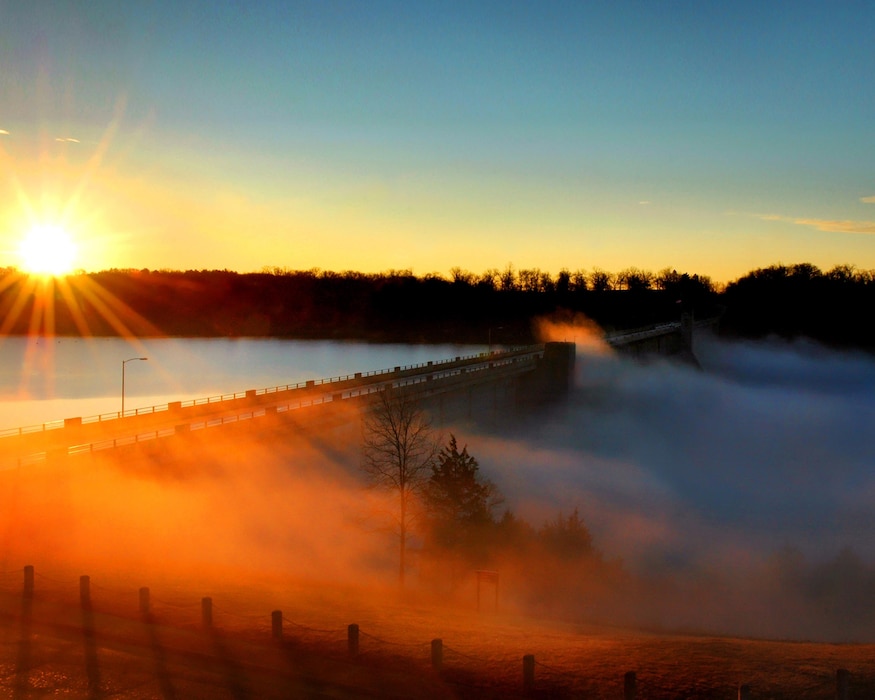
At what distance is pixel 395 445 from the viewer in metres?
39.7

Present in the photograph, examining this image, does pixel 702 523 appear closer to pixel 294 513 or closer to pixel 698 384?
pixel 294 513

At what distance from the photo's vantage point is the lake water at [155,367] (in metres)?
84.6

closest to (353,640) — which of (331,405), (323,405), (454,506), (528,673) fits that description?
(528,673)

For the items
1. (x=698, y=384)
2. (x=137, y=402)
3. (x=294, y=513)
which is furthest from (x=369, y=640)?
(x=698, y=384)

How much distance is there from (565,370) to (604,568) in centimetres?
4206

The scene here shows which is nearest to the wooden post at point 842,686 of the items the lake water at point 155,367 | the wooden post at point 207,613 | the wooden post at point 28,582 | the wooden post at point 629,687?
the wooden post at point 629,687

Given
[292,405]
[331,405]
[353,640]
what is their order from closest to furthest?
[353,640] < [331,405] < [292,405]

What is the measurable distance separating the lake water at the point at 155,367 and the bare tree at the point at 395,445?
34.7m

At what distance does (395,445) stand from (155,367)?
9229 centimetres

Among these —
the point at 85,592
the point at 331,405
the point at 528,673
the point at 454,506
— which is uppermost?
the point at 331,405

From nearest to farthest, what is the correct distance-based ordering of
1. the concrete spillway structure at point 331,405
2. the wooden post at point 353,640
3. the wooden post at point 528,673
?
the wooden post at point 528,673
the wooden post at point 353,640
the concrete spillway structure at point 331,405

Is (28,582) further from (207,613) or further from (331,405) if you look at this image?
(331,405)

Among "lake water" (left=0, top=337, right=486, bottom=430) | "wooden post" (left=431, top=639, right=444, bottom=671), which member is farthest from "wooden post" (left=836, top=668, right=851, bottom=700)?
"lake water" (left=0, top=337, right=486, bottom=430)

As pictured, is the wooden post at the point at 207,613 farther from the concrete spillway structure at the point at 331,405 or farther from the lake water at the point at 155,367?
the lake water at the point at 155,367
